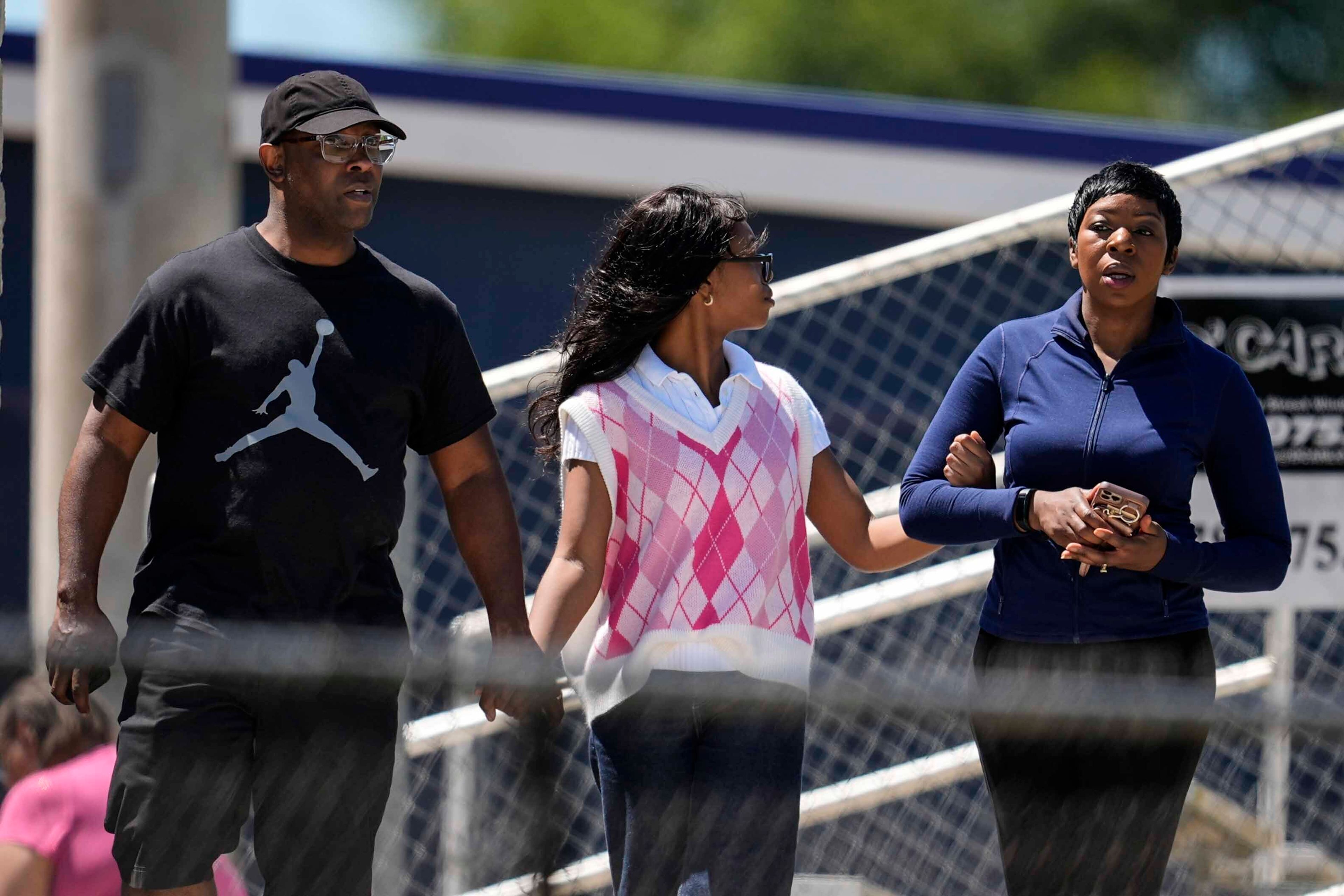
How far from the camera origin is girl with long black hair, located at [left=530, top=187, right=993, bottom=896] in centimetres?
301

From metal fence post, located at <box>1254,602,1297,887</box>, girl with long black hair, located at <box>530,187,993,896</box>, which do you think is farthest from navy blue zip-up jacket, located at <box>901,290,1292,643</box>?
metal fence post, located at <box>1254,602,1297,887</box>

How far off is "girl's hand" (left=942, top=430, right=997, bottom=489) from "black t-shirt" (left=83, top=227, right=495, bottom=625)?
105cm

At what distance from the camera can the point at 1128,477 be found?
10.6 ft

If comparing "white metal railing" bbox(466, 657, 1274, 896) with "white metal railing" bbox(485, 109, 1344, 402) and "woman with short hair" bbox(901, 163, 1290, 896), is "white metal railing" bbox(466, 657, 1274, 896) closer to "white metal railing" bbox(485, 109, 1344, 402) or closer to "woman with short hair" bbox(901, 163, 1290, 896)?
"woman with short hair" bbox(901, 163, 1290, 896)

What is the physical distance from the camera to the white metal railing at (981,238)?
4438 mm

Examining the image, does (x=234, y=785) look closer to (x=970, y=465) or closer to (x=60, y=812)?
(x=60, y=812)

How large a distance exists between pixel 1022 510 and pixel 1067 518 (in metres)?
0.10

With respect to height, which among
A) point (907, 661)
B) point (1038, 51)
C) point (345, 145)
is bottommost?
point (1038, 51)

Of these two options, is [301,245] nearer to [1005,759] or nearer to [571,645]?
[571,645]

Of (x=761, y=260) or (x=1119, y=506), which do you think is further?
(x=761, y=260)

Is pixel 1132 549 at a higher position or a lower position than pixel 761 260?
lower

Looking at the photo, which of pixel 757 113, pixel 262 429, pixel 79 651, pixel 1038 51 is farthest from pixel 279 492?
pixel 1038 51

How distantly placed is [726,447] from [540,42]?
114ft

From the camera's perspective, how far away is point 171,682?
2.97 meters
